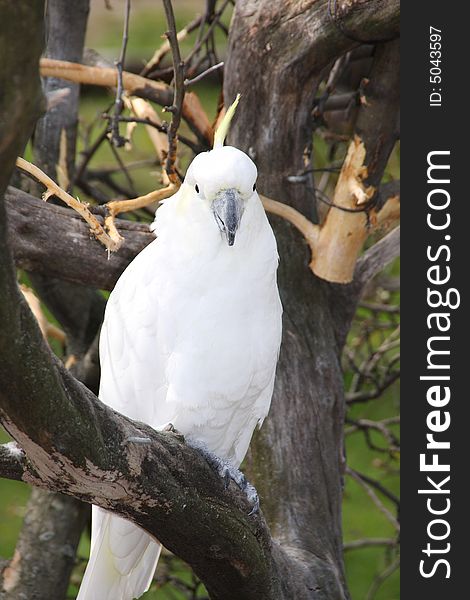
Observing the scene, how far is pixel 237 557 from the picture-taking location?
149 centimetres

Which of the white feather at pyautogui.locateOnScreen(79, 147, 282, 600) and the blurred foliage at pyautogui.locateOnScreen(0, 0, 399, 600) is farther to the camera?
the blurred foliage at pyautogui.locateOnScreen(0, 0, 399, 600)

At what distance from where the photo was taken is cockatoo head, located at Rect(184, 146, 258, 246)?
1.55 m

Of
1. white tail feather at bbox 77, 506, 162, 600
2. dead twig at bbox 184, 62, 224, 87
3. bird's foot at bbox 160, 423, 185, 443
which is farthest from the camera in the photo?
dead twig at bbox 184, 62, 224, 87

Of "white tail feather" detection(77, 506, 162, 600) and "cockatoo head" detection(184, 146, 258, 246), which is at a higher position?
"cockatoo head" detection(184, 146, 258, 246)

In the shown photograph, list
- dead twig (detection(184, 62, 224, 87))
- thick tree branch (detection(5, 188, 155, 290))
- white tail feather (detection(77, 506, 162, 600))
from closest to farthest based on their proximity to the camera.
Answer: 1. white tail feather (detection(77, 506, 162, 600))
2. thick tree branch (detection(5, 188, 155, 290))
3. dead twig (detection(184, 62, 224, 87))

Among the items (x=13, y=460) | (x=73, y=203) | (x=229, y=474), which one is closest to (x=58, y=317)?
(x=73, y=203)

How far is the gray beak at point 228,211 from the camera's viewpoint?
1.53m

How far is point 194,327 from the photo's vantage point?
5.28 ft

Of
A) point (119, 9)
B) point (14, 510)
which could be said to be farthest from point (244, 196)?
point (119, 9)

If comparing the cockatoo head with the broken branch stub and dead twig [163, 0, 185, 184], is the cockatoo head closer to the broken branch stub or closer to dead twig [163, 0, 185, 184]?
dead twig [163, 0, 185, 184]

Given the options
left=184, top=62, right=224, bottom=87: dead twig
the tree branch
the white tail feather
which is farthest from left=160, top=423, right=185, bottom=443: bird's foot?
the tree branch

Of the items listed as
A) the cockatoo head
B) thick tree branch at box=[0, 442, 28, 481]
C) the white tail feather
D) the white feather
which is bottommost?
thick tree branch at box=[0, 442, 28, 481]

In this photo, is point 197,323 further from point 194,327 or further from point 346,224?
point 346,224

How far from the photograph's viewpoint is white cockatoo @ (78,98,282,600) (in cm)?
160
